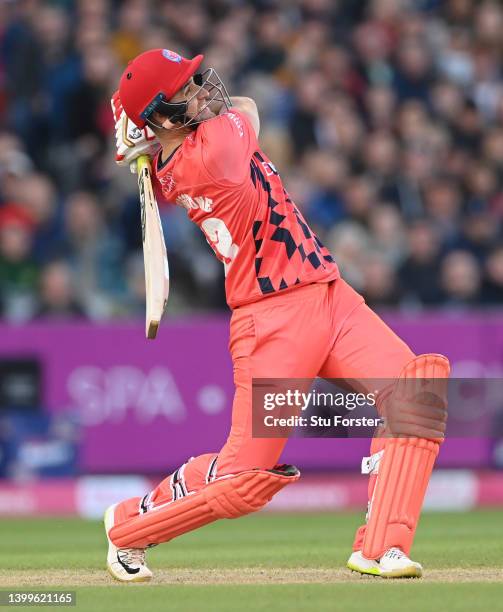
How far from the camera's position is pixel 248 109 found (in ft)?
20.9

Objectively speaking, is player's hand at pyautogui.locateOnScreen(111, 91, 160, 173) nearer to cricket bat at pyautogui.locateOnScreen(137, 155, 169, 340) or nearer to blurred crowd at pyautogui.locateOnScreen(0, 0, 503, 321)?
cricket bat at pyautogui.locateOnScreen(137, 155, 169, 340)

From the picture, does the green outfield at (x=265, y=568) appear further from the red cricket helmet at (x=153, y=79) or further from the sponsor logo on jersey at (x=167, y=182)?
the red cricket helmet at (x=153, y=79)

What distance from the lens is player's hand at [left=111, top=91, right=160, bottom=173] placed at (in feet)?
20.1

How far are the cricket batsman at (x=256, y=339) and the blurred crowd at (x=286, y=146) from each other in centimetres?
497

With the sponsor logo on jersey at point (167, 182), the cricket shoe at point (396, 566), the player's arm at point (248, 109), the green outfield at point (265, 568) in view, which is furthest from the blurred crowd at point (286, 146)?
the cricket shoe at point (396, 566)

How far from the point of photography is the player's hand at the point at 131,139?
20.1 ft

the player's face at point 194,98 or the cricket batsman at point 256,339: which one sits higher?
the player's face at point 194,98

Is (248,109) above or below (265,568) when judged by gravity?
above

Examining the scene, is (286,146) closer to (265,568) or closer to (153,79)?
(265,568)

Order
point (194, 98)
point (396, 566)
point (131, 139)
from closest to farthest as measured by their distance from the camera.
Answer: point (396, 566)
point (194, 98)
point (131, 139)

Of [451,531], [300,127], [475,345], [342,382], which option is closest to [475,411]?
[475,345]

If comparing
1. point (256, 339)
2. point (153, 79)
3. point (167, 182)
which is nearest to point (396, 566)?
point (256, 339)

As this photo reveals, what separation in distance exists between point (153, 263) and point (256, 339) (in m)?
0.56

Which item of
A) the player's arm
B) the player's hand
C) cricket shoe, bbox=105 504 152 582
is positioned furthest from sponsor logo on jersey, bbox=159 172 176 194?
cricket shoe, bbox=105 504 152 582
